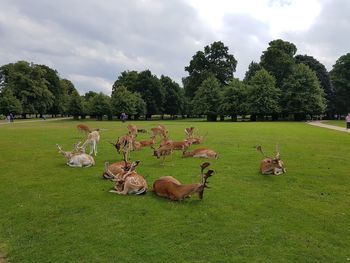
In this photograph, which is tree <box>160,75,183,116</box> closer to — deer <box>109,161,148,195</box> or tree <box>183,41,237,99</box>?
tree <box>183,41,237,99</box>

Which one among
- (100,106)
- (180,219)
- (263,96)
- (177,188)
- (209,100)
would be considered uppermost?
(263,96)

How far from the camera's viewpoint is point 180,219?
8.64 metres

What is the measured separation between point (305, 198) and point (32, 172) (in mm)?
9813

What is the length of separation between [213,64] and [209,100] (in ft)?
63.1

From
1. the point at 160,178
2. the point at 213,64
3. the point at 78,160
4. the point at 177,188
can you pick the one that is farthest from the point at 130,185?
the point at 213,64

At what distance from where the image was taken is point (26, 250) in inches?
281

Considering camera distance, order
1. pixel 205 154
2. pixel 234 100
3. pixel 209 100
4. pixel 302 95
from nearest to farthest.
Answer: pixel 205 154 < pixel 302 95 < pixel 234 100 < pixel 209 100

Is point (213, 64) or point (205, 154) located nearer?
point (205, 154)

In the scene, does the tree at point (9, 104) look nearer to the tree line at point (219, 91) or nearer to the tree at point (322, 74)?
the tree line at point (219, 91)

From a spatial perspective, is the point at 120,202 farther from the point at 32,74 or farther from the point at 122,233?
the point at 32,74

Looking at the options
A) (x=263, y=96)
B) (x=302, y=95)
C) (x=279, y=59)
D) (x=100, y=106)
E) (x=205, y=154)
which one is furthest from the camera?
(x=100, y=106)

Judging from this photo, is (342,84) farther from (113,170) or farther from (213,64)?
(113,170)

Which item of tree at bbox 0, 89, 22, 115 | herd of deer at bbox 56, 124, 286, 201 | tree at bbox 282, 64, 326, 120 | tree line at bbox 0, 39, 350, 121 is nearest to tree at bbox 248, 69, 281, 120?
tree line at bbox 0, 39, 350, 121

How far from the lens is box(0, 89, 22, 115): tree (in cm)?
9381
